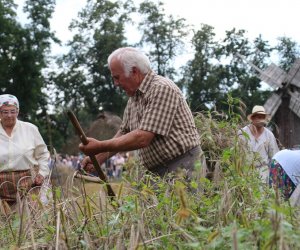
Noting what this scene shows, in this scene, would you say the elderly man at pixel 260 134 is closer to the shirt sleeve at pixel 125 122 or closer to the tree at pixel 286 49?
the shirt sleeve at pixel 125 122

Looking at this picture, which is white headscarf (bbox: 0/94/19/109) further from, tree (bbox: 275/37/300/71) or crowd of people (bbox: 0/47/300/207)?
tree (bbox: 275/37/300/71)

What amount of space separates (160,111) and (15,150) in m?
1.74

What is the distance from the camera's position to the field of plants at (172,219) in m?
1.79

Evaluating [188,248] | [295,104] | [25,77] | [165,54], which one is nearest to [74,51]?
[165,54]

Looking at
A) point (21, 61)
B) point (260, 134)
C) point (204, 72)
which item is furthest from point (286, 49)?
point (260, 134)

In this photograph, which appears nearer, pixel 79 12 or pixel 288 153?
pixel 288 153

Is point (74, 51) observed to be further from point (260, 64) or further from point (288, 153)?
point (288, 153)

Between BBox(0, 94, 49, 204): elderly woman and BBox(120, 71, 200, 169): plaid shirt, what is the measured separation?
1222mm

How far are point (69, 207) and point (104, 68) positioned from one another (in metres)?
53.3

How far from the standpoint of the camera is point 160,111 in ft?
12.6

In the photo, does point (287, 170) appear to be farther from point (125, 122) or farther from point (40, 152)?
point (40, 152)

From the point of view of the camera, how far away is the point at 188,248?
76.4 inches

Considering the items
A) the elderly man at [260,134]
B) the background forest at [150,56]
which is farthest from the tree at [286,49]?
the elderly man at [260,134]

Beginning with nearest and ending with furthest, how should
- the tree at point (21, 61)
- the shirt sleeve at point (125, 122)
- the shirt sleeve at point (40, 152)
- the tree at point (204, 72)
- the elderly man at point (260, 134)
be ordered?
the shirt sleeve at point (125, 122) → the shirt sleeve at point (40, 152) → the elderly man at point (260, 134) → the tree at point (21, 61) → the tree at point (204, 72)
